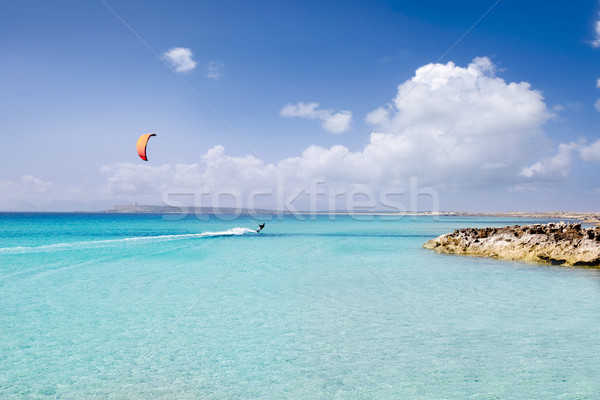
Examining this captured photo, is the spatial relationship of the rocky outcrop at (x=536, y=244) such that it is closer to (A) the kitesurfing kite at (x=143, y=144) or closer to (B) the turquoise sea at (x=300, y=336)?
(B) the turquoise sea at (x=300, y=336)

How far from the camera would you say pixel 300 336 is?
27.5ft

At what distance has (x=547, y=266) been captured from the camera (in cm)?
1858

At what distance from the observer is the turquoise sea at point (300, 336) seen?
6.04 metres

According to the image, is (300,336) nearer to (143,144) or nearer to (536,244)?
(143,144)

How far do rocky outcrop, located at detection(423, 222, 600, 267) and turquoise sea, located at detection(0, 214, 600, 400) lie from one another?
2.76 m

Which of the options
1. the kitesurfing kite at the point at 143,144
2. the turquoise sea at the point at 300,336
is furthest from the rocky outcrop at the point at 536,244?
the kitesurfing kite at the point at 143,144

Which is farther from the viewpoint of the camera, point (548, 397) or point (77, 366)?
point (77, 366)

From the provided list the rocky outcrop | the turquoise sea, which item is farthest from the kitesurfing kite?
the rocky outcrop

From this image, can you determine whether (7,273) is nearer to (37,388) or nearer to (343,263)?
(37,388)

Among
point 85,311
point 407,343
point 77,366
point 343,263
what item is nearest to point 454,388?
point 407,343

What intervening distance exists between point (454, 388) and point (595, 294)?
32.3 feet

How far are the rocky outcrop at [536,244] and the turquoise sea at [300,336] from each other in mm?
2757

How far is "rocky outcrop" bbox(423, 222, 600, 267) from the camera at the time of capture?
18.7 metres

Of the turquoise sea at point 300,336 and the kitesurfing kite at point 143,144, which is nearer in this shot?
the turquoise sea at point 300,336
